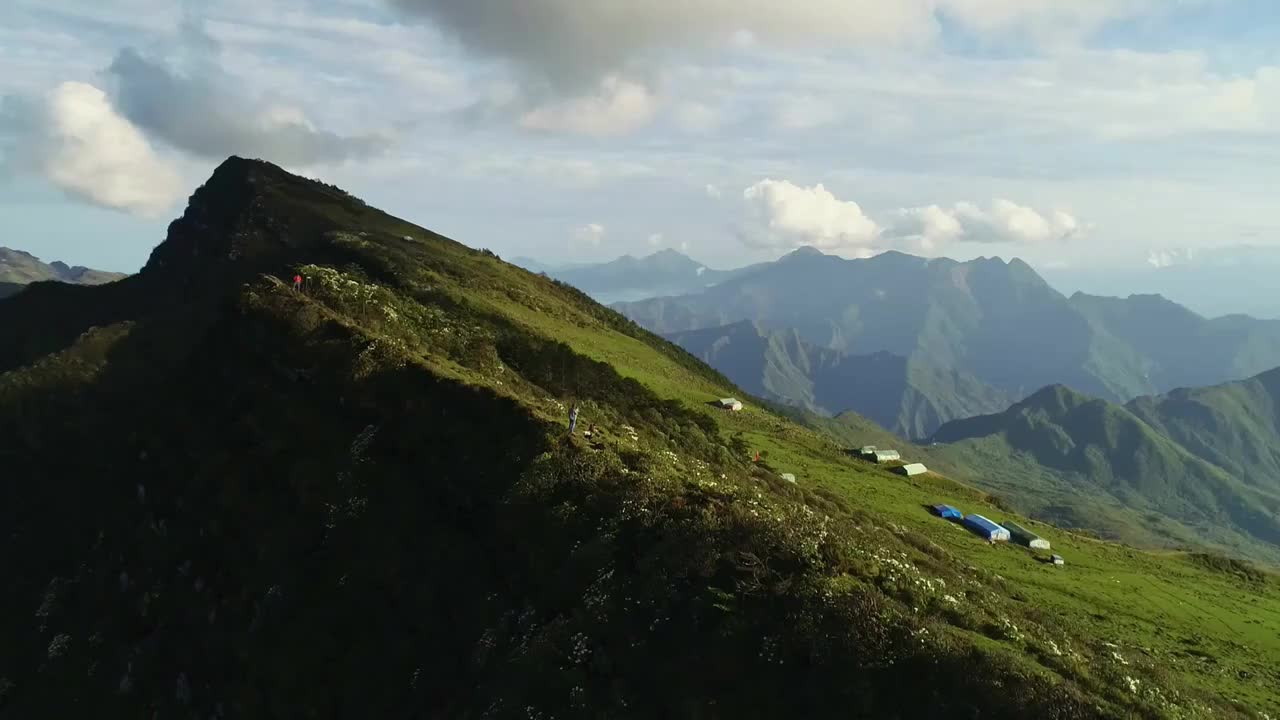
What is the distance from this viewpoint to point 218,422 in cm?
4631

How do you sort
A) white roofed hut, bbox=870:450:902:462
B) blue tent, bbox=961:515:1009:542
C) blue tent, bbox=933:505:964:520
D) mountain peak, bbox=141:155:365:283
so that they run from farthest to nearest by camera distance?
mountain peak, bbox=141:155:365:283, white roofed hut, bbox=870:450:902:462, blue tent, bbox=933:505:964:520, blue tent, bbox=961:515:1009:542

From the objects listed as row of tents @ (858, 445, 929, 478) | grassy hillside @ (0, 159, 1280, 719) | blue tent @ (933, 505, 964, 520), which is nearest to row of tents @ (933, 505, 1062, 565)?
blue tent @ (933, 505, 964, 520)

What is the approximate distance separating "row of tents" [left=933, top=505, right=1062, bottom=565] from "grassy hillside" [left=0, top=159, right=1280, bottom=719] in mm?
3053

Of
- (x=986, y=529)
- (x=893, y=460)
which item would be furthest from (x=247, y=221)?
(x=986, y=529)

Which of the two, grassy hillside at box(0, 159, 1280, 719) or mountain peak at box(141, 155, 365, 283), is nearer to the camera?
grassy hillside at box(0, 159, 1280, 719)

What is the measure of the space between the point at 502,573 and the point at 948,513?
1995 inches

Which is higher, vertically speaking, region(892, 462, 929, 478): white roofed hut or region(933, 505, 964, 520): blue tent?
region(933, 505, 964, 520): blue tent

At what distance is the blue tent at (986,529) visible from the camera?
5984cm

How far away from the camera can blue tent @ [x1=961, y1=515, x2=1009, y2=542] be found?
5984 cm

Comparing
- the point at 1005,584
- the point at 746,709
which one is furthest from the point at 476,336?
the point at 746,709

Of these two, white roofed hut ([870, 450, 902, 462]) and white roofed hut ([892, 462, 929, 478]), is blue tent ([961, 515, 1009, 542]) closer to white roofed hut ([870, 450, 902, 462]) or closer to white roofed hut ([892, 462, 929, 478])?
white roofed hut ([892, 462, 929, 478])

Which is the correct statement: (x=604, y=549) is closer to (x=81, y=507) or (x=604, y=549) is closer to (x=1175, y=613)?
(x=1175, y=613)

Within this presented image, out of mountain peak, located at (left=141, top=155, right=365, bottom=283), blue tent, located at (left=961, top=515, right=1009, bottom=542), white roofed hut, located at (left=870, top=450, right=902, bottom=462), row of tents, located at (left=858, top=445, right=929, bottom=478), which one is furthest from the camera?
mountain peak, located at (left=141, top=155, right=365, bottom=283)

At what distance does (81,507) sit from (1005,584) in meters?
75.2
